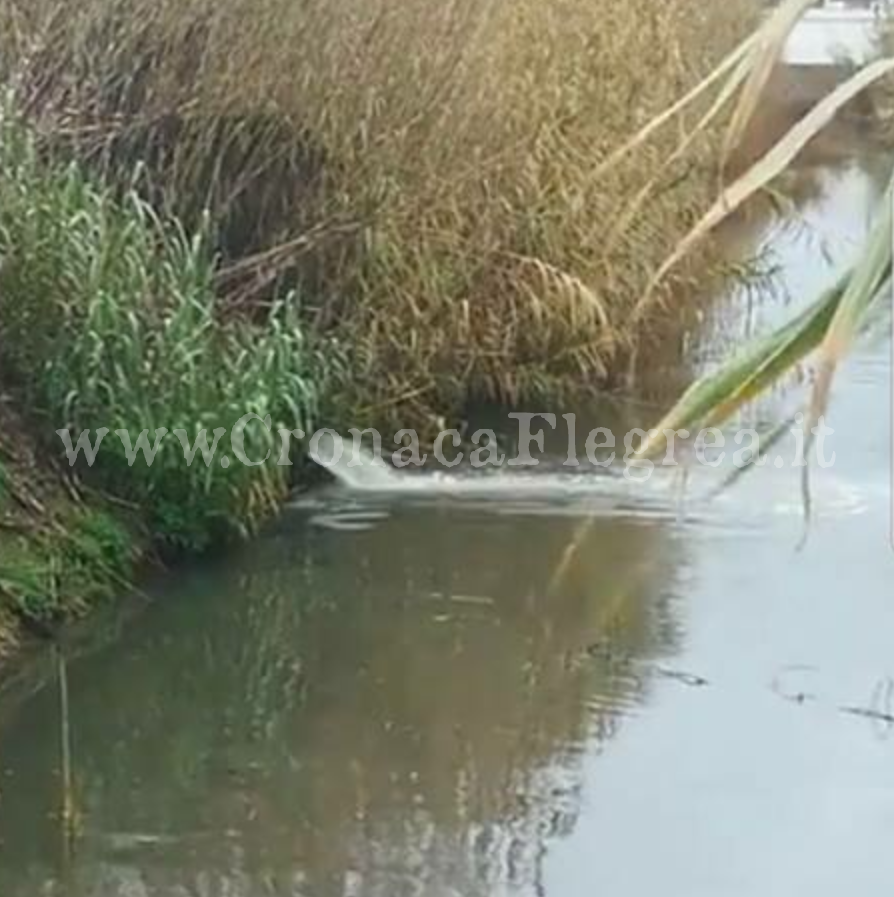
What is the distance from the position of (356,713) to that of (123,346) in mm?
1777

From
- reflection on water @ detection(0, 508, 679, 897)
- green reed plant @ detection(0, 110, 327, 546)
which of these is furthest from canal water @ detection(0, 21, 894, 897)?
green reed plant @ detection(0, 110, 327, 546)

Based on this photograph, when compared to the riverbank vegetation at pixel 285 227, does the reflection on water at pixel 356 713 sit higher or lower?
lower

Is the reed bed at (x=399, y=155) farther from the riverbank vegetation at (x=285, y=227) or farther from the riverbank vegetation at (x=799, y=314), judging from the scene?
the riverbank vegetation at (x=799, y=314)

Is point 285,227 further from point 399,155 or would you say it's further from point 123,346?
point 123,346

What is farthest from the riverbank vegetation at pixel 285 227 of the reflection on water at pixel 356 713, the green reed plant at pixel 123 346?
the reflection on water at pixel 356 713

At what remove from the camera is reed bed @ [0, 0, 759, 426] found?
8289 mm

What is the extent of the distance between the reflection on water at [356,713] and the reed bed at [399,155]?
1.28 m

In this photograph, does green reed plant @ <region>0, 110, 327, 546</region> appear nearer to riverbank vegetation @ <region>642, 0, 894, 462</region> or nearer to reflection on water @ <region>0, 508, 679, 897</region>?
reflection on water @ <region>0, 508, 679, 897</region>

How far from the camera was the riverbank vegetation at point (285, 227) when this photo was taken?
7.20 metres

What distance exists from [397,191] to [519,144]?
87 centimetres

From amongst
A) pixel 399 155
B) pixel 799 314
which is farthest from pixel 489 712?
pixel 799 314

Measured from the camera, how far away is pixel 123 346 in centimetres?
718

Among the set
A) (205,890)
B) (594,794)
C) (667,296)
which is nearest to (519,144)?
(667,296)

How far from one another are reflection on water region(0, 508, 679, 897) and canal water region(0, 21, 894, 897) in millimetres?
12
